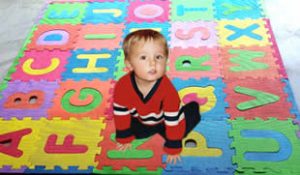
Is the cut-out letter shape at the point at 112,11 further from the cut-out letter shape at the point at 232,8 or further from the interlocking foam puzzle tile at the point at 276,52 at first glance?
the interlocking foam puzzle tile at the point at 276,52

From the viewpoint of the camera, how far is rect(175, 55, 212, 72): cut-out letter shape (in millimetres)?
1525

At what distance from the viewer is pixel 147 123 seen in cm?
129

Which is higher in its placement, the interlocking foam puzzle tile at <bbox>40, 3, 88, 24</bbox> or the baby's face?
the interlocking foam puzzle tile at <bbox>40, 3, 88, 24</bbox>

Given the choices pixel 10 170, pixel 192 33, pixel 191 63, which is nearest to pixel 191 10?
pixel 192 33

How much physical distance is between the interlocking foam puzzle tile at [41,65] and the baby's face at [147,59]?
473mm

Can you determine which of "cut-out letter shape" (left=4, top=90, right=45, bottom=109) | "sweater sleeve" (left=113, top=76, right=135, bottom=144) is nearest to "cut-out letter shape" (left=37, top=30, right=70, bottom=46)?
"cut-out letter shape" (left=4, top=90, right=45, bottom=109)

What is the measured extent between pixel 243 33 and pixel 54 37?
2.86ft

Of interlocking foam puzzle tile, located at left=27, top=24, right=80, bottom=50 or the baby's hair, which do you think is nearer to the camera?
the baby's hair

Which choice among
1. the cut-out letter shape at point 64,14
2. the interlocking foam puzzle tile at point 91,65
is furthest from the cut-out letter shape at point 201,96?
the cut-out letter shape at point 64,14

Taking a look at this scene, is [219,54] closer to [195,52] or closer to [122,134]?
[195,52]

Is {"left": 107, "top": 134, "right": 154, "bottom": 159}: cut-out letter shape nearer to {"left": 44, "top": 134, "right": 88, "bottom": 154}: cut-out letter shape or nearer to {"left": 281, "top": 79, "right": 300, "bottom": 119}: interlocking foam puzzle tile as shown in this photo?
{"left": 44, "top": 134, "right": 88, "bottom": 154}: cut-out letter shape

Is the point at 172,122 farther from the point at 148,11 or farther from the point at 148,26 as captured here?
the point at 148,11

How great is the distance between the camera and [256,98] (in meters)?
1.39

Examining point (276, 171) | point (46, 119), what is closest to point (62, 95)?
point (46, 119)
